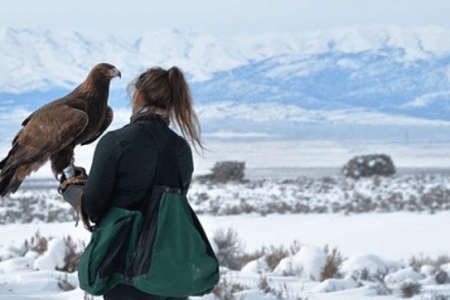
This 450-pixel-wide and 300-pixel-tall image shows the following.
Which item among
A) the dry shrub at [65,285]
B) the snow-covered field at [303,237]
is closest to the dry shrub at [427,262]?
the snow-covered field at [303,237]

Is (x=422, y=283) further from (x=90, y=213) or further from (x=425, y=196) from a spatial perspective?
(x=425, y=196)

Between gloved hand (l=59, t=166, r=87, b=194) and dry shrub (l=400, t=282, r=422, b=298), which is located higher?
gloved hand (l=59, t=166, r=87, b=194)

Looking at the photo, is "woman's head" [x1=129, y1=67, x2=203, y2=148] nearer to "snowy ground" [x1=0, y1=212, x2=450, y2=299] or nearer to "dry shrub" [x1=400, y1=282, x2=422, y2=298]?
"snowy ground" [x1=0, y1=212, x2=450, y2=299]

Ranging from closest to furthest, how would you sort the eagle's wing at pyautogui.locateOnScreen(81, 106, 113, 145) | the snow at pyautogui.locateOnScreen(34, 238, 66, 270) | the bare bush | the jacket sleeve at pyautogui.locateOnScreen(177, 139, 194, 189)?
the jacket sleeve at pyautogui.locateOnScreen(177, 139, 194, 189), the eagle's wing at pyautogui.locateOnScreen(81, 106, 113, 145), the snow at pyautogui.locateOnScreen(34, 238, 66, 270), the bare bush

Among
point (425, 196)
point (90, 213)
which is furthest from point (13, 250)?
point (425, 196)

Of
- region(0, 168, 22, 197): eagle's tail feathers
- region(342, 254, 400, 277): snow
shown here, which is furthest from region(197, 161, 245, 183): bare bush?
region(0, 168, 22, 197): eagle's tail feathers

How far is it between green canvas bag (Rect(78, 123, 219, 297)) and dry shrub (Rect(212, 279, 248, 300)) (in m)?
3.94

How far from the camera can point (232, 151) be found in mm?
70188

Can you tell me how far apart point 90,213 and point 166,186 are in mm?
285

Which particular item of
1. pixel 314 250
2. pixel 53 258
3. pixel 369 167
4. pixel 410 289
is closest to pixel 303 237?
pixel 314 250

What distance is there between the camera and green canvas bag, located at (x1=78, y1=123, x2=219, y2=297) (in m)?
3.31

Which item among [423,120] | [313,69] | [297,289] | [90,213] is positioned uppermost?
[313,69]

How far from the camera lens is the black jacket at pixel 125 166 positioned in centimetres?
330

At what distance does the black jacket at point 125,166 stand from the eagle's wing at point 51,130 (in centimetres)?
29
